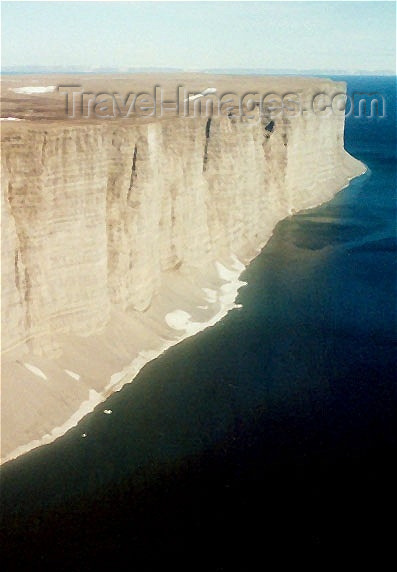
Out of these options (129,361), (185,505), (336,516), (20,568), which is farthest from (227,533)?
(129,361)

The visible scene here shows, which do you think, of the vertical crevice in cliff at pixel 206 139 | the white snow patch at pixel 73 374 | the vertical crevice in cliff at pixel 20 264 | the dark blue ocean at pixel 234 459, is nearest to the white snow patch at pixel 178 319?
the dark blue ocean at pixel 234 459

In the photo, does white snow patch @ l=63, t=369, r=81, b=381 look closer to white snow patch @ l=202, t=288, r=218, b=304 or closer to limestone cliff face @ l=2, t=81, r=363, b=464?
limestone cliff face @ l=2, t=81, r=363, b=464

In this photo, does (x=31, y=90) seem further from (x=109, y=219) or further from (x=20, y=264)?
(x=20, y=264)

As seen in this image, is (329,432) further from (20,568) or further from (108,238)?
(108,238)

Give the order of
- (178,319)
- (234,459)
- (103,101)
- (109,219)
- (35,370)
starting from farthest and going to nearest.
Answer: (103,101) → (178,319) → (109,219) → (35,370) → (234,459)

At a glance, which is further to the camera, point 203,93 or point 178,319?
point 203,93

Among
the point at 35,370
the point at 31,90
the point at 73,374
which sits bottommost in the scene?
the point at 73,374

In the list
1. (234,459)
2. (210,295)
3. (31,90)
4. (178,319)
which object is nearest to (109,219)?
(178,319)
